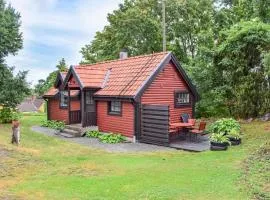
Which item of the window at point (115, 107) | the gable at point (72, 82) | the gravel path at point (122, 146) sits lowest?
the gravel path at point (122, 146)

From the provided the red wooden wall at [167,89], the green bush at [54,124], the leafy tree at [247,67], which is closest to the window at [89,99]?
the green bush at [54,124]

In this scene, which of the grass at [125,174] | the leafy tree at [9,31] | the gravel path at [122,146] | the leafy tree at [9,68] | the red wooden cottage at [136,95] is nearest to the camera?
the grass at [125,174]

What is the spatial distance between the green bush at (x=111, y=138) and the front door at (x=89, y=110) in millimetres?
2265

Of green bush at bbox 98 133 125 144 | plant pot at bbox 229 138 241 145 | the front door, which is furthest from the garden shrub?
plant pot at bbox 229 138 241 145

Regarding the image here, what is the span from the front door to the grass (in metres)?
5.87

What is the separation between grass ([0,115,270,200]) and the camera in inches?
352

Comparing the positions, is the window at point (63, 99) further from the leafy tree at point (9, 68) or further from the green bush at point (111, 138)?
the green bush at point (111, 138)

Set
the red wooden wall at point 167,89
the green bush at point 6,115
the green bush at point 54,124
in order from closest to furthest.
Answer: the red wooden wall at point 167,89 < the green bush at point 54,124 < the green bush at point 6,115

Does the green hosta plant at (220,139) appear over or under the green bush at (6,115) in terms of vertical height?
under

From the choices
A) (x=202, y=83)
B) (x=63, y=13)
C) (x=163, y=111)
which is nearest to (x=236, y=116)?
(x=202, y=83)

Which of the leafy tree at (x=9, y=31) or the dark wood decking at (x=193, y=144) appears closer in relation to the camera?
the dark wood decking at (x=193, y=144)

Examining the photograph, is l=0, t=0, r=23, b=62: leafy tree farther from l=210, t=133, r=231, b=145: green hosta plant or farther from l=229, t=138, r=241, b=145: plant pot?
l=229, t=138, r=241, b=145: plant pot

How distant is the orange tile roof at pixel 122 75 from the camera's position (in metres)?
19.9

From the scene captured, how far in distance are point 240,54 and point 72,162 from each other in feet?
47.4
